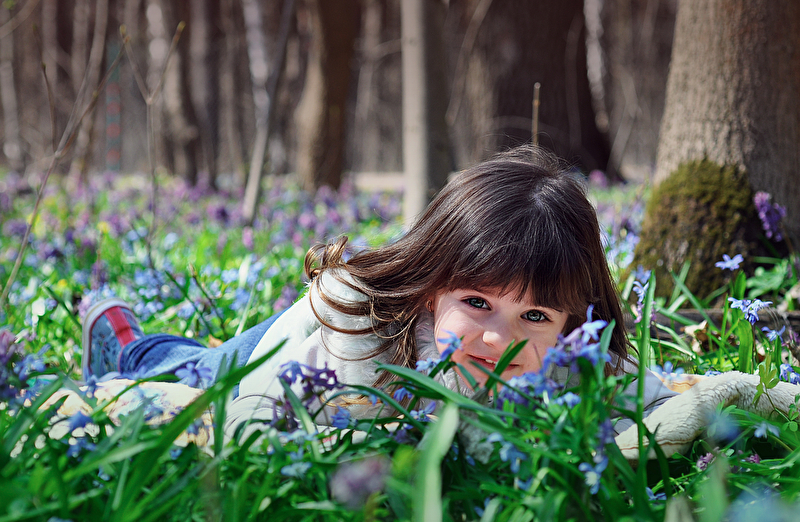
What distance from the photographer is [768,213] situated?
7.68 feet

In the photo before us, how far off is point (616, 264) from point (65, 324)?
212 cm

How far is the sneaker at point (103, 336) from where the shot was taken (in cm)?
225

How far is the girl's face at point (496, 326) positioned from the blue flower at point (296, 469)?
0.52 m

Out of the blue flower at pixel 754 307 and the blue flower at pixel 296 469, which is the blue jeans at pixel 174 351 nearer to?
the blue flower at pixel 296 469

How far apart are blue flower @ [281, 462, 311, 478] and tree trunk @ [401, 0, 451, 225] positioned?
219cm

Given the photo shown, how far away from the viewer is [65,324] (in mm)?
2480

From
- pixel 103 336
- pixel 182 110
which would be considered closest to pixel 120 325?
pixel 103 336

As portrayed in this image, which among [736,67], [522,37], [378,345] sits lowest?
[378,345]

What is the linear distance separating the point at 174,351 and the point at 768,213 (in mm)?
2072

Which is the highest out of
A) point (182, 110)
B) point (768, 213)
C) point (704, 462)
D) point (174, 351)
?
point (182, 110)

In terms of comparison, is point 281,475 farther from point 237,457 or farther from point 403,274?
point 403,274

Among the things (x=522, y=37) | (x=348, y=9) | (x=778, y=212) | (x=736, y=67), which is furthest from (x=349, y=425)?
(x=348, y=9)

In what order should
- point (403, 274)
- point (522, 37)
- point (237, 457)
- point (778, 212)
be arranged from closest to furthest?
point (237, 457)
point (403, 274)
point (778, 212)
point (522, 37)

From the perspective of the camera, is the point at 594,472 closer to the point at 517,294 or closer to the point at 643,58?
the point at 517,294
